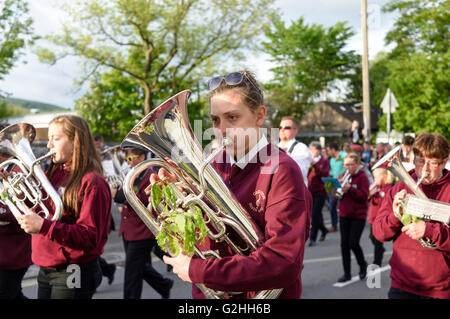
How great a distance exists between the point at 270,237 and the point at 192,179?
376 millimetres

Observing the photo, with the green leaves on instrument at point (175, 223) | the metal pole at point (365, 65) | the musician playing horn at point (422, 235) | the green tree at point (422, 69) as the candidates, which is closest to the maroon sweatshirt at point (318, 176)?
the musician playing horn at point (422, 235)

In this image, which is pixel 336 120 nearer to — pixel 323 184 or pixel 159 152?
pixel 323 184

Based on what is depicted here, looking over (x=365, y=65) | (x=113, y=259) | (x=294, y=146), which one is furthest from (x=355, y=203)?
(x=365, y=65)

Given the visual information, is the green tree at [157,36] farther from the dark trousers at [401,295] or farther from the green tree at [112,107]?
the dark trousers at [401,295]

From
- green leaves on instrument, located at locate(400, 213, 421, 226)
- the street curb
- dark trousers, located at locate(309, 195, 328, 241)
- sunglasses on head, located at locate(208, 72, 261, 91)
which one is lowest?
the street curb

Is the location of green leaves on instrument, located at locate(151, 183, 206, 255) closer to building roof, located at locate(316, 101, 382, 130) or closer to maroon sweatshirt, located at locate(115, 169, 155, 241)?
maroon sweatshirt, located at locate(115, 169, 155, 241)

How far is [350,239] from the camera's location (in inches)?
235

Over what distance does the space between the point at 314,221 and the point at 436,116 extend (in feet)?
73.2

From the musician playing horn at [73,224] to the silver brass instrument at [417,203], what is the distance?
186 centimetres

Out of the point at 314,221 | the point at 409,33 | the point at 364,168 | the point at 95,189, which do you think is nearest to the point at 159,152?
the point at 95,189

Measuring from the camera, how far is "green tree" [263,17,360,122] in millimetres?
40688

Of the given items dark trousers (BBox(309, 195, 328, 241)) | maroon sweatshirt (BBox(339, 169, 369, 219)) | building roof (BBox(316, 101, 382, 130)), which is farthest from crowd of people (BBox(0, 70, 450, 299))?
building roof (BBox(316, 101, 382, 130))

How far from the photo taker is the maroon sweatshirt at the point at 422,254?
2.72m

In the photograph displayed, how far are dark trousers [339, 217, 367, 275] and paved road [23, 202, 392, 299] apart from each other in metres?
0.25
